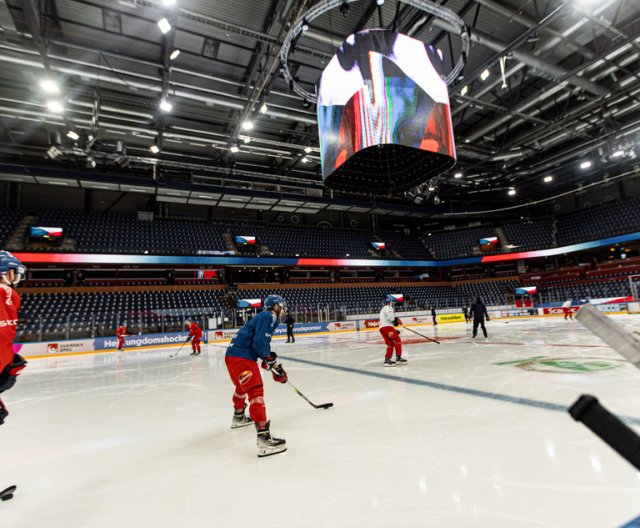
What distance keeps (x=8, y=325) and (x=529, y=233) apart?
4180cm

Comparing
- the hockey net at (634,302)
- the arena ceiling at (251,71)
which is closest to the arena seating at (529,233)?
the hockey net at (634,302)

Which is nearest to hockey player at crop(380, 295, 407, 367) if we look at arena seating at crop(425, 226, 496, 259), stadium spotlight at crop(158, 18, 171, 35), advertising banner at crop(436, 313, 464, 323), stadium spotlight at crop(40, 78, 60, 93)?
stadium spotlight at crop(158, 18, 171, 35)

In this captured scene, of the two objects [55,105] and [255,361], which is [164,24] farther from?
[255,361]

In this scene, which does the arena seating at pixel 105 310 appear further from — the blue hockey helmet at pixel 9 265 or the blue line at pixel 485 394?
the blue line at pixel 485 394

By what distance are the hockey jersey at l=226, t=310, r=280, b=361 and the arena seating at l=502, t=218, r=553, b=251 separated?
36.8 meters

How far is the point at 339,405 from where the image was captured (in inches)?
191

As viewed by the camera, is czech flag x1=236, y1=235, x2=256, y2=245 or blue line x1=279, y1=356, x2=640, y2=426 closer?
blue line x1=279, y1=356, x2=640, y2=426

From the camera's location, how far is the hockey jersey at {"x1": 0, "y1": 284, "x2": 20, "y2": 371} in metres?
2.81

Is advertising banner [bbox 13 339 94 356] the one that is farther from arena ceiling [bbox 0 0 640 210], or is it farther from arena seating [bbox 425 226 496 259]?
arena seating [bbox 425 226 496 259]

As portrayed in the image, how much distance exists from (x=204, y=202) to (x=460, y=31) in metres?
23.4

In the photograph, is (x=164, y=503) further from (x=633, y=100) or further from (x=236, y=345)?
(x=633, y=100)

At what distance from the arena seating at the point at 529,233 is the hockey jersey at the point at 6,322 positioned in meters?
38.8

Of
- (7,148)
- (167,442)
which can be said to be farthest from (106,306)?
(167,442)

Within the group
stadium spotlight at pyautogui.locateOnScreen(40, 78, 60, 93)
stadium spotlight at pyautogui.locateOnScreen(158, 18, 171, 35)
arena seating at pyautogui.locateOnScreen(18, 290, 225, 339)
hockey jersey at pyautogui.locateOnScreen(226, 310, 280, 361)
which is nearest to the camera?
hockey jersey at pyautogui.locateOnScreen(226, 310, 280, 361)
